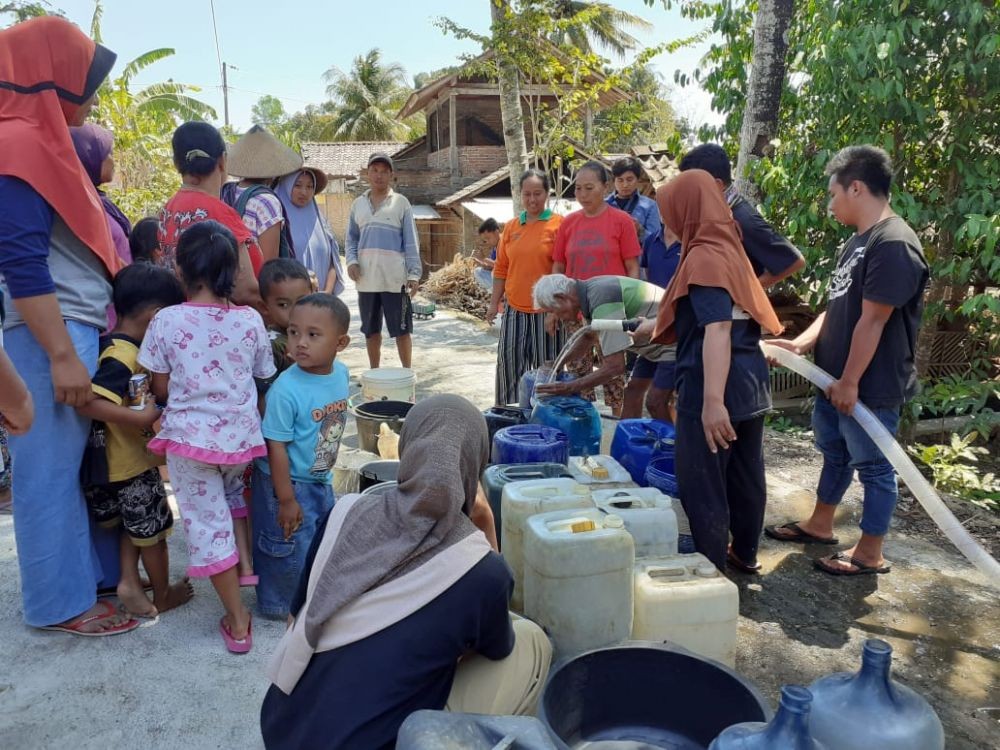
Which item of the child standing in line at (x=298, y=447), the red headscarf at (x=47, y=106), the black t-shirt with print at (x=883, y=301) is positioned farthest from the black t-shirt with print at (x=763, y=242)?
the red headscarf at (x=47, y=106)

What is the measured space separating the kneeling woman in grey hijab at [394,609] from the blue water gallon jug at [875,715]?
77 cm

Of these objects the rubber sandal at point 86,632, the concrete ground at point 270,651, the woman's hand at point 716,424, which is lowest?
the concrete ground at point 270,651

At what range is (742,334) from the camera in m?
2.91

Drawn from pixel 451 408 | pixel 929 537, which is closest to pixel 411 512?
pixel 451 408

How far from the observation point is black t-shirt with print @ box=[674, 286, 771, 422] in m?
2.89

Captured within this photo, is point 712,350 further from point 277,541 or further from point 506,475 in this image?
point 277,541

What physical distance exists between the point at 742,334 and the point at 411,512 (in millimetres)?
1768

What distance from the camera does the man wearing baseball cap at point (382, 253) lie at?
5965mm

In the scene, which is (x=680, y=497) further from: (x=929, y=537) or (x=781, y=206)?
(x=781, y=206)

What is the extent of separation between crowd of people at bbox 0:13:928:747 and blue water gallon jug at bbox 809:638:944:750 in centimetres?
77

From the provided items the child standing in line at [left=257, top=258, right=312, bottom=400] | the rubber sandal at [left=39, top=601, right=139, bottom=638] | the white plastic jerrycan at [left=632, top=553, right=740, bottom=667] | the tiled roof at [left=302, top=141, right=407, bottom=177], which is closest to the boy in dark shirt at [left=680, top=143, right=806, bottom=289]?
the white plastic jerrycan at [left=632, top=553, right=740, bottom=667]

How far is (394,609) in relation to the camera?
66.8 inches

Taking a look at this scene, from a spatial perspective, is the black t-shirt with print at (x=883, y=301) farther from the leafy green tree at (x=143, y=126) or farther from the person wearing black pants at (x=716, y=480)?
the leafy green tree at (x=143, y=126)

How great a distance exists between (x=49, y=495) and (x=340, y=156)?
25.9m
